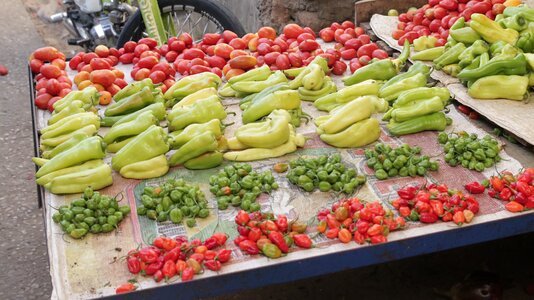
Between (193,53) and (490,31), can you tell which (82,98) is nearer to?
(193,53)

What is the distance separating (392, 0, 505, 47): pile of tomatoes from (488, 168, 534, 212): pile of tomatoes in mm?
1842

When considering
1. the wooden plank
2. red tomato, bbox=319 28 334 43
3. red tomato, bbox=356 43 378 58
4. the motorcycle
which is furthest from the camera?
the motorcycle

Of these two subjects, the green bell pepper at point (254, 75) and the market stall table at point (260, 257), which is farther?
the green bell pepper at point (254, 75)

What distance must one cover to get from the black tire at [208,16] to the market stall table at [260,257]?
9.28ft

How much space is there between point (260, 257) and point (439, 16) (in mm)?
3160

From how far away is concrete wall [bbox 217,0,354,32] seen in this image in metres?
5.96

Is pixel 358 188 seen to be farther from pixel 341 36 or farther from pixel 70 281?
pixel 341 36

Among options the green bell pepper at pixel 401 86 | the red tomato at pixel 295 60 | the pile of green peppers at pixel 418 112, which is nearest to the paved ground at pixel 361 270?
the pile of green peppers at pixel 418 112

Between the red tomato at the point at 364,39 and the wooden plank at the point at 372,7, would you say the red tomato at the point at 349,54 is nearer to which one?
the red tomato at the point at 364,39

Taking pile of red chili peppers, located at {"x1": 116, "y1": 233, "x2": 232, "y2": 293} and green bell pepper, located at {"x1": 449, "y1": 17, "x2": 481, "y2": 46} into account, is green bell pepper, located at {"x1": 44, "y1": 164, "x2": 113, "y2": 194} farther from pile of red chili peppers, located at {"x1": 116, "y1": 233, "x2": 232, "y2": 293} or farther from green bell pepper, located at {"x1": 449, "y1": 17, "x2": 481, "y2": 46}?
green bell pepper, located at {"x1": 449, "y1": 17, "x2": 481, "y2": 46}

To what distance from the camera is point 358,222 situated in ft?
9.14

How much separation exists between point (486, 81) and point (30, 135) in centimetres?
438

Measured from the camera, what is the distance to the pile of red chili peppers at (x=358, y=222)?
2.74 meters

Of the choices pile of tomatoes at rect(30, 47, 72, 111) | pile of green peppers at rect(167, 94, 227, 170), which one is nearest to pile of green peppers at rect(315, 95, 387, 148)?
pile of green peppers at rect(167, 94, 227, 170)
